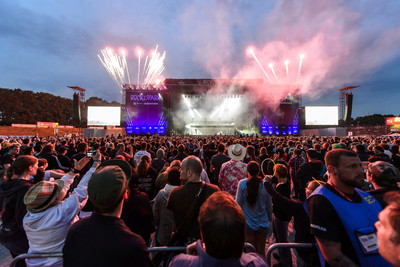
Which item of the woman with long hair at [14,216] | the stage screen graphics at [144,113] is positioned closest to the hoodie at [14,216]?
the woman with long hair at [14,216]

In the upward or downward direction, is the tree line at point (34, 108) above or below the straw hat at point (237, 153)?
above

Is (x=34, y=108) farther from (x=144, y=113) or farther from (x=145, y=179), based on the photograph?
(x=145, y=179)

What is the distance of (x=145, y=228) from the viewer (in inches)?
99.5

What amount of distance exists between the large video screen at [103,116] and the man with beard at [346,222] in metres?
35.8

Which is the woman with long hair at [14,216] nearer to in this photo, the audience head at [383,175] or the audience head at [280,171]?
the audience head at [280,171]

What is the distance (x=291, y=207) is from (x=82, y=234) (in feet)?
7.57

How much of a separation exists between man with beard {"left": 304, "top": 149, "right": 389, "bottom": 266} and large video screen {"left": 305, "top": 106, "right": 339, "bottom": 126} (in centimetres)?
3927

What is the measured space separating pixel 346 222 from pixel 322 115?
4102 cm

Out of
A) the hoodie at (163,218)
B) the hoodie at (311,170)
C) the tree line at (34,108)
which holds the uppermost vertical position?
the tree line at (34,108)

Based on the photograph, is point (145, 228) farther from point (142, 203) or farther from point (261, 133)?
point (261, 133)

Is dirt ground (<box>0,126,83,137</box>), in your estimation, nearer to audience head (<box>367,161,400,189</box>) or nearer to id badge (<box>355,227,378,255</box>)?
audience head (<box>367,161,400,189</box>)

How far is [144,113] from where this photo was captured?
35.3 metres

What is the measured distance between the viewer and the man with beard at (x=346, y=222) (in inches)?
63.1

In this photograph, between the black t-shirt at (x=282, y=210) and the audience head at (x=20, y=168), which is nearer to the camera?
the audience head at (x=20, y=168)
